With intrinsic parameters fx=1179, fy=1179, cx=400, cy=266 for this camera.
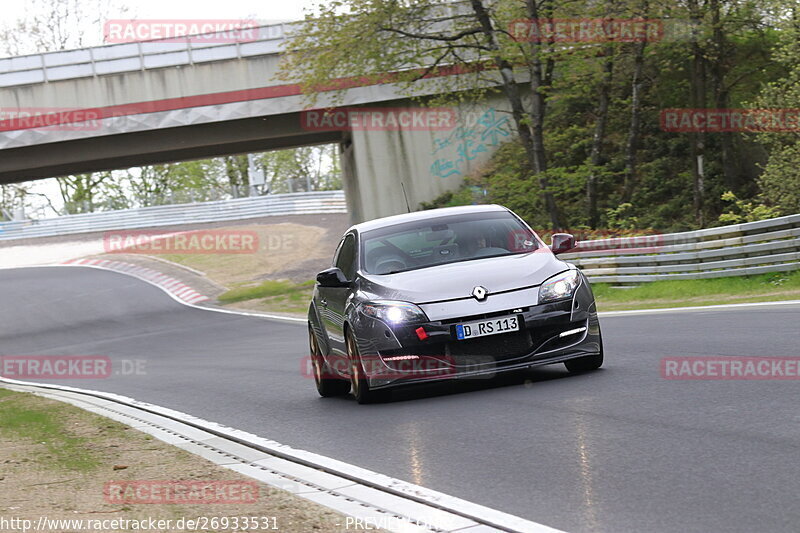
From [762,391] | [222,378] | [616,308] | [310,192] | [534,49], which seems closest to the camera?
[762,391]

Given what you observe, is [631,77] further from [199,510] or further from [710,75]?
[199,510]

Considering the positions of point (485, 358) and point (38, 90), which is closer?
point (485, 358)

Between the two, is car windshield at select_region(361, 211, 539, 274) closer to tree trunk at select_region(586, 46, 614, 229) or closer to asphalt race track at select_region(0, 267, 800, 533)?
asphalt race track at select_region(0, 267, 800, 533)

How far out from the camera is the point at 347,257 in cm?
1130

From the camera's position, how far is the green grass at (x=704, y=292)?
1808 cm

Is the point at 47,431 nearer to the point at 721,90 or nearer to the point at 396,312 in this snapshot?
the point at 396,312

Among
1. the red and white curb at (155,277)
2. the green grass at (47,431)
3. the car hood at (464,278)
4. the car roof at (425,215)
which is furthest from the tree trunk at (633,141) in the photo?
the car hood at (464,278)

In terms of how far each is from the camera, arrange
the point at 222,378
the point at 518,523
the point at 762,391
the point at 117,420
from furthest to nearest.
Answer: the point at 222,378
the point at 117,420
the point at 762,391
the point at 518,523

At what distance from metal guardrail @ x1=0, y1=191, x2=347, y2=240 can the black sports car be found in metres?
56.0

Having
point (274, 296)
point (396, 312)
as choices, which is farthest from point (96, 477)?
point (274, 296)

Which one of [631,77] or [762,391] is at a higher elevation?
[631,77]

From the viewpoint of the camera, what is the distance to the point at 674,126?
33469mm

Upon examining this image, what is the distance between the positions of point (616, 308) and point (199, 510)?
14349mm

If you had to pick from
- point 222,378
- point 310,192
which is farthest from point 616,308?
point 310,192
